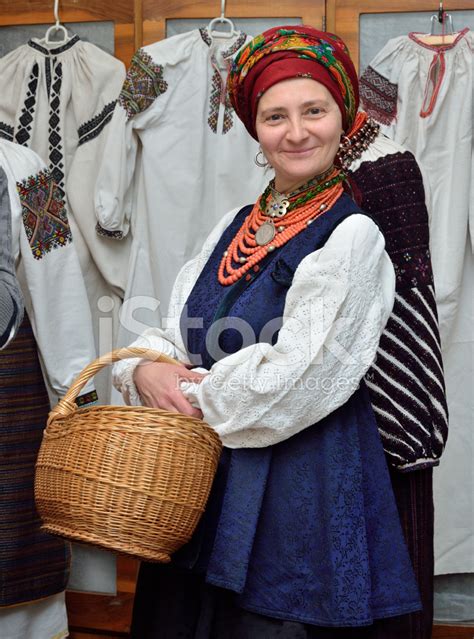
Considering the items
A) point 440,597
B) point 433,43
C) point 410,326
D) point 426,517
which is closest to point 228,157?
point 433,43

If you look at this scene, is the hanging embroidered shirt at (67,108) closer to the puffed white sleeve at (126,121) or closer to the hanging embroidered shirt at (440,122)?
the puffed white sleeve at (126,121)

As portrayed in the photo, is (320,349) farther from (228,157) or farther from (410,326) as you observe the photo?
(228,157)

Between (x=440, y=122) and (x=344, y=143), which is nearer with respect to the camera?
(x=344, y=143)

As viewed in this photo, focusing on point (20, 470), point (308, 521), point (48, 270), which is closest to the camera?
point (308, 521)

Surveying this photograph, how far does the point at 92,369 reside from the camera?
1.49 m

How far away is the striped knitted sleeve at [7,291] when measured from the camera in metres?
1.90

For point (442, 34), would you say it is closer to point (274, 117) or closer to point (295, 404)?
point (274, 117)

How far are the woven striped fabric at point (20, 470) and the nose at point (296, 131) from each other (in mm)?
1227

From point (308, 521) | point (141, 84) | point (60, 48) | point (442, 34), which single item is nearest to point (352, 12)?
point (442, 34)

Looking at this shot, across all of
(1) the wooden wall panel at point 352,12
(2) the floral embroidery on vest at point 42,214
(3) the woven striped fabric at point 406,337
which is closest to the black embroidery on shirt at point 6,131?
(2) the floral embroidery on vest at point 42,214

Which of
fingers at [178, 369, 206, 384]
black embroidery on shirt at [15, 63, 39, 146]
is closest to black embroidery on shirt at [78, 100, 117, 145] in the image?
black embroidery on shirt at [15, 63, 39, 146]

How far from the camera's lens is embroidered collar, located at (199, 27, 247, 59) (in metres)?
2.88

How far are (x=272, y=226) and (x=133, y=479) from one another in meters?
0.56

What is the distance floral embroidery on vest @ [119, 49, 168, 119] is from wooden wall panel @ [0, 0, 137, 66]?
0.68 feet
